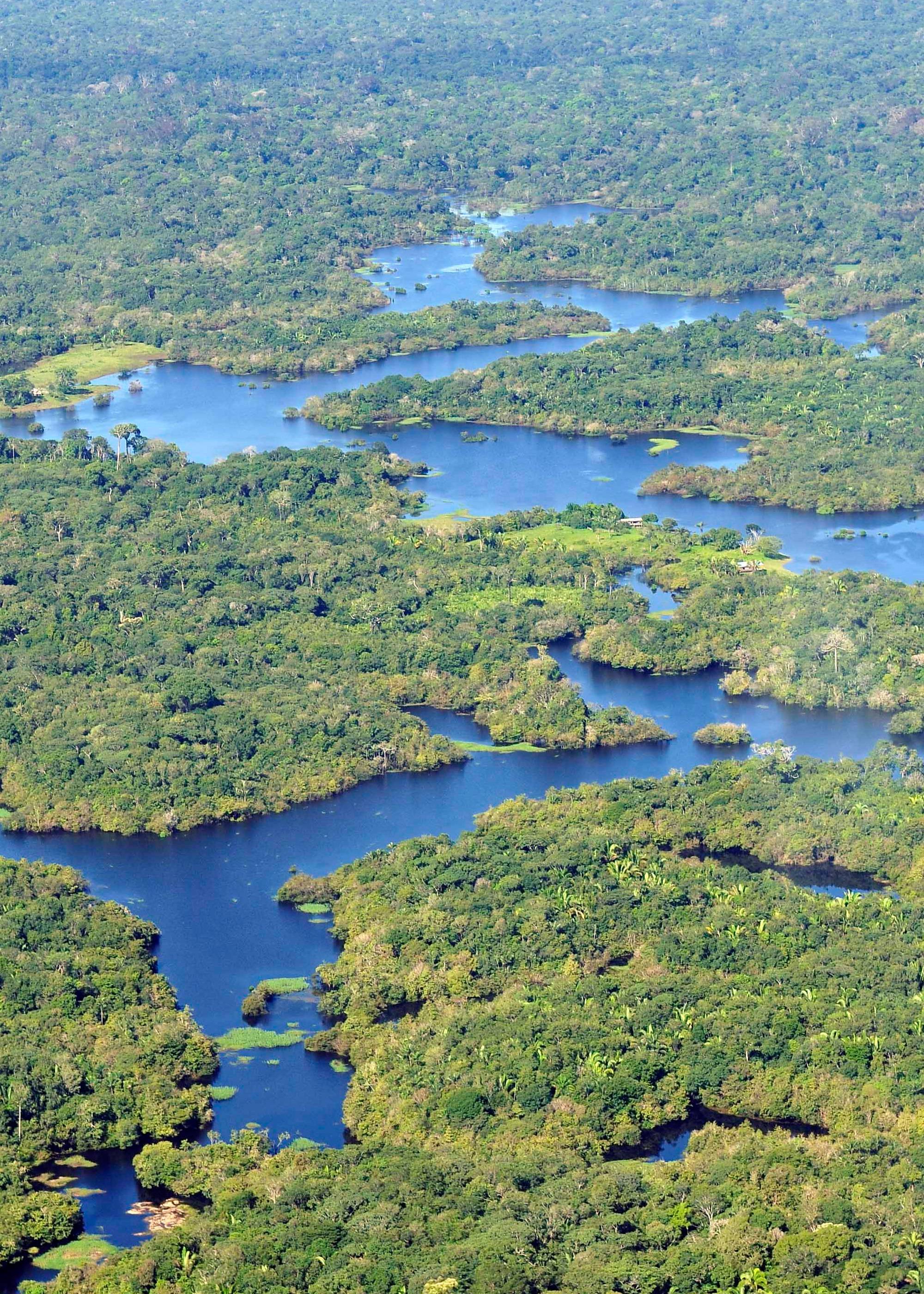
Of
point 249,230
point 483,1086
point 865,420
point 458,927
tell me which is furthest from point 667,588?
point 249,230

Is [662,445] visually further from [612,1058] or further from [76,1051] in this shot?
[76,1051]

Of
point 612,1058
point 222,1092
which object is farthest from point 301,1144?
point 612,1058

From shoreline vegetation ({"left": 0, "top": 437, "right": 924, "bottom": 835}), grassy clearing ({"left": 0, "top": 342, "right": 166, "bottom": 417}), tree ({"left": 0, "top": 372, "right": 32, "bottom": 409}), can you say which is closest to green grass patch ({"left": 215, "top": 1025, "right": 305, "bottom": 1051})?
shoreline vegetation ({"left": 0, "top": 437, "right": 924, "bottom": 835})

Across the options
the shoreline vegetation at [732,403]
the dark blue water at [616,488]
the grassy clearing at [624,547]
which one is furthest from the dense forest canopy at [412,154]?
the grassy clearing at [624,547]

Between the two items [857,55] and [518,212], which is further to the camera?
[857,55]

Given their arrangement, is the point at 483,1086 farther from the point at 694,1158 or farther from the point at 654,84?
the point at 654,84
